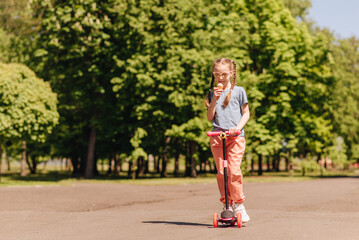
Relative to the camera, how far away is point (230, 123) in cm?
665

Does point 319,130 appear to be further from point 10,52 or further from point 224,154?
point 224,154

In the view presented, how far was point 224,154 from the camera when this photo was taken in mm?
6426

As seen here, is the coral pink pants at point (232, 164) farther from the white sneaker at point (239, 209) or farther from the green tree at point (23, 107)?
the green tree at point (23, 107)

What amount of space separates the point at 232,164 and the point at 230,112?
2.38 feet

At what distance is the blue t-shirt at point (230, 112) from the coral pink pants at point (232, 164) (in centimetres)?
16

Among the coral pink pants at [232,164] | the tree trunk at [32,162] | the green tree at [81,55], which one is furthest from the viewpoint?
the tree trunk at [32,162]

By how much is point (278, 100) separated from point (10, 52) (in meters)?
19.5

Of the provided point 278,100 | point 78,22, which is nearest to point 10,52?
point 78,22

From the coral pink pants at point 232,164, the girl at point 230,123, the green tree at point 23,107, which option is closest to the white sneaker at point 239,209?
the girl at point 230,123

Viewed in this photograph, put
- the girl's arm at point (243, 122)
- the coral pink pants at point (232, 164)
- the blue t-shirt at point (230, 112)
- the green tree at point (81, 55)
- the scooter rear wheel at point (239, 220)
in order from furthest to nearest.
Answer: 1. the green tree at point (81, 55)
2. the blue t-shirt at point (230, 112)
3. the coral pink pants at point (232, 164)
4. the girl's arm at point (243, 122)
5. the scooter rear wheel at point (239, 220)

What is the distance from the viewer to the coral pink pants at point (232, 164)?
21.5 ft

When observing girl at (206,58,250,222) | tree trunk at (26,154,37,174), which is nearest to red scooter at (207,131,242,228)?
girl at (206,58,250,222)

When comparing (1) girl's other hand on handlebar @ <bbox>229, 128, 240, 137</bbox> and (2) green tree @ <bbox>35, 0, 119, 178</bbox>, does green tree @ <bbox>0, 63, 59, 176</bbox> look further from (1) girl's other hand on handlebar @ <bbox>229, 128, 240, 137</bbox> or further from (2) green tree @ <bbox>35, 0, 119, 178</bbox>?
(1) girl's other hand on handlebar @ <bbox>229, 128, 240, 137</bbox>

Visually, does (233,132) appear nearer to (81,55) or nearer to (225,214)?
(225,214)
